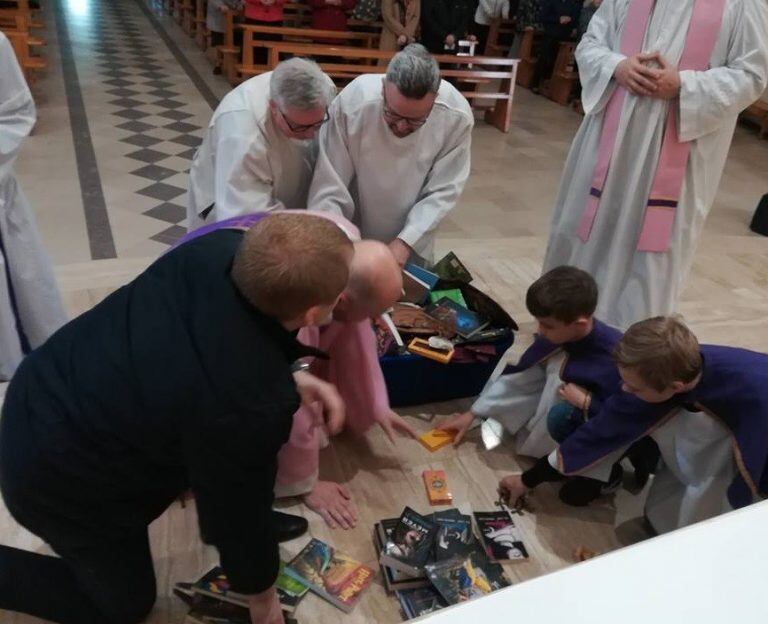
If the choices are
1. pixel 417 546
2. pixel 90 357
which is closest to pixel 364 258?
pixel 90 357

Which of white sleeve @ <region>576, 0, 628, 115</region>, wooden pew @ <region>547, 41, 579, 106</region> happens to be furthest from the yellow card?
wooden pew @ <region>547, 41, 579, 106</region>

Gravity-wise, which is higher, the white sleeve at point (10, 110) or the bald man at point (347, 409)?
the white sleeve at point (10, 110)

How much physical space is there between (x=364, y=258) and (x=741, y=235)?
414cm

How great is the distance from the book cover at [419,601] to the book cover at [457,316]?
944mm

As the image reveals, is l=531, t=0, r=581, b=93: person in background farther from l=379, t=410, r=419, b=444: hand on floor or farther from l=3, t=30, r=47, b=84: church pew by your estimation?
l=379, t=410, r=419, b=444: hand on floor

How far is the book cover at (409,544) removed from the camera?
182cm

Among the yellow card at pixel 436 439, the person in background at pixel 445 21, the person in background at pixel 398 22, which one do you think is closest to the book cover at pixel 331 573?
the yellow card at pixel 436 439

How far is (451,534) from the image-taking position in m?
1.95

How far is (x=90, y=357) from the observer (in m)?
1.22

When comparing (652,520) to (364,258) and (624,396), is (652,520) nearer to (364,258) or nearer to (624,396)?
(624,396)

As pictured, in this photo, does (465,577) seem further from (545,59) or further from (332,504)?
(545,59)

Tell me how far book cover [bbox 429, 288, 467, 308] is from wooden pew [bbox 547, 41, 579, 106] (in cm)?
630

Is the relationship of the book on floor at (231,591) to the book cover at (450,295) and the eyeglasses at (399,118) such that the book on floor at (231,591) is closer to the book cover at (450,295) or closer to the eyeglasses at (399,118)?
the book cover at (450,295)

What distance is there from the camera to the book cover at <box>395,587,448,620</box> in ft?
5.74
